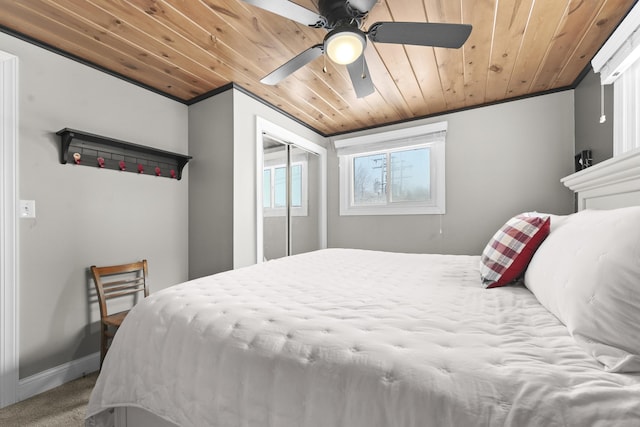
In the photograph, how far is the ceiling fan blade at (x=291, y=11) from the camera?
1.26 m

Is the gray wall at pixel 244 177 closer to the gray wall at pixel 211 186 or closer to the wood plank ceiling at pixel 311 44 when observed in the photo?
the gray wall at pixel 211 186

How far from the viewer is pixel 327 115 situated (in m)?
A: 3.27

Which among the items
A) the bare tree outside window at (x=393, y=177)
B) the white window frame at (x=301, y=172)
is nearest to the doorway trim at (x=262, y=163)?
the white window frame at (x=301, y=172)

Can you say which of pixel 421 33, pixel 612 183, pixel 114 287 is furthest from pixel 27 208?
pixel 612 183

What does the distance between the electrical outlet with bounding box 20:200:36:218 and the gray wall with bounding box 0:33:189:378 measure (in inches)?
1.1

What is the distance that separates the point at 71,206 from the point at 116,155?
0.53m

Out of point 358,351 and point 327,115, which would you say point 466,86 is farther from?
point 358,351

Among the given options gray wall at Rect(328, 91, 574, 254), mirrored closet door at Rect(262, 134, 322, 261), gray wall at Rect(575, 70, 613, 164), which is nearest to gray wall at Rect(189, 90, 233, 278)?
mirrored closet door at Rect(262, 134, 322, 261)

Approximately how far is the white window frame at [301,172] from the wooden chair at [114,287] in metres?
1.27

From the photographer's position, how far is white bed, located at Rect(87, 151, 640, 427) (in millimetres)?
530

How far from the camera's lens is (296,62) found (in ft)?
Result: 5.53

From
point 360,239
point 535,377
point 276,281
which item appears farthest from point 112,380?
point 360,239

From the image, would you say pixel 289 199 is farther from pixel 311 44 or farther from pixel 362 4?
pixel 362 4

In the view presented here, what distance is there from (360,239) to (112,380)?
2.97 metres
